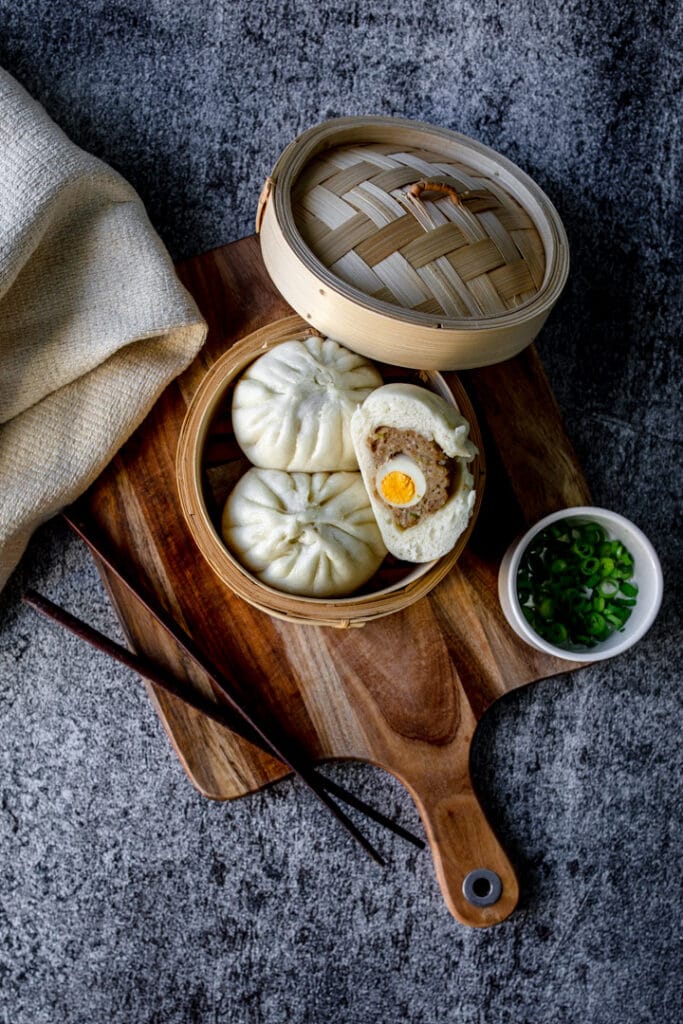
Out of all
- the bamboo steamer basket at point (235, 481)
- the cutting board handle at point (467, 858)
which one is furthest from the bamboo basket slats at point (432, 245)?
the cutting board handle at point (467, 858)

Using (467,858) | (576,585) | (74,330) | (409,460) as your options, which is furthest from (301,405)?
(467,858)

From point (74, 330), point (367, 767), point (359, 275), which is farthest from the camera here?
point (367, 767)

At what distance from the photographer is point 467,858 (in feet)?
3.75

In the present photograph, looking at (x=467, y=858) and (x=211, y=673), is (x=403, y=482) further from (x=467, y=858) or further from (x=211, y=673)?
(x=467, y=858)

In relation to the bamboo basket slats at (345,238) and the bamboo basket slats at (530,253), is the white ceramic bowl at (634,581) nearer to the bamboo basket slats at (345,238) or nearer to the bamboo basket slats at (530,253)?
the bamboo basket slats at (530,253)

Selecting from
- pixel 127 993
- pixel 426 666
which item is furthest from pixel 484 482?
pixel 127 993

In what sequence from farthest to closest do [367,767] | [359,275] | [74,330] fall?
[367,767] < [74,330] < [359,275]

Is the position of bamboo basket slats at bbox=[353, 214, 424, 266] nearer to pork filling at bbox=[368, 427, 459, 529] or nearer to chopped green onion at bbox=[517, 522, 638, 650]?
pork filling at bbox=[368, 427, 459, 529]

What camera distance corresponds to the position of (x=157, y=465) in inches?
44.7

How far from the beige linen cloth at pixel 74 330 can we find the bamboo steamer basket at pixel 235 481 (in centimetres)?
8

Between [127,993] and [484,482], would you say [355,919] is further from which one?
[484,482]

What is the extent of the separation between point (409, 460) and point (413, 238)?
0.85ft

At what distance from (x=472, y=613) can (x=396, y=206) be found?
52 centimetres

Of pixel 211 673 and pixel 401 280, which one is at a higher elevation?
pixel 401 280
